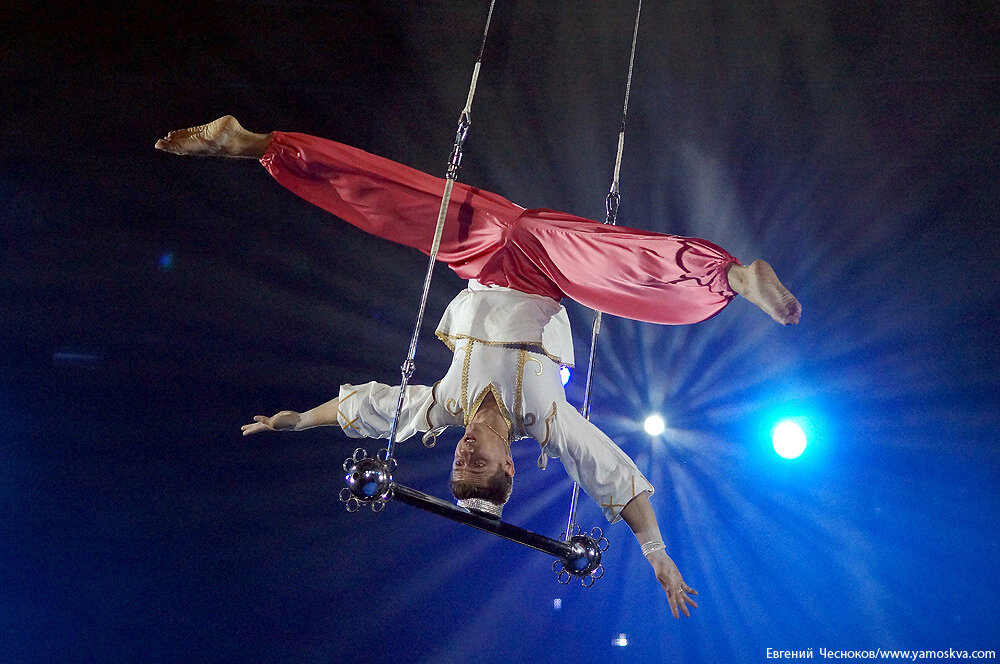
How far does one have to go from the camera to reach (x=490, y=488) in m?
2.39

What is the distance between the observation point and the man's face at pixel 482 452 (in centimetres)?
237

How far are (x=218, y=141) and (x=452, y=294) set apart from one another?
2.20 metres

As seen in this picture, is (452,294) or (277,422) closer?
(277,422)

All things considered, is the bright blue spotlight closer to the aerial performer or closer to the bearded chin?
the aerial performer

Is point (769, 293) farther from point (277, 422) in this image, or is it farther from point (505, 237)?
point (277, 422)

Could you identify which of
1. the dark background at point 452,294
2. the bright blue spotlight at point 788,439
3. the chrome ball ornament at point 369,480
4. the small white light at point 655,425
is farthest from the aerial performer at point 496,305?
the bright blue spotlight at point 788,439

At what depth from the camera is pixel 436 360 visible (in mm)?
4434

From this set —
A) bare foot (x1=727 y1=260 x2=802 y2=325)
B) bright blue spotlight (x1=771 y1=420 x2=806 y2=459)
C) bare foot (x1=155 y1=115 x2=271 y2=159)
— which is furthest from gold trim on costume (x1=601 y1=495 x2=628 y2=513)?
bright blue spotlight (x1=771 y1=420 x2=806 y2=459)

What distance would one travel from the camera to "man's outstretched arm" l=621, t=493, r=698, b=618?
2.30 m

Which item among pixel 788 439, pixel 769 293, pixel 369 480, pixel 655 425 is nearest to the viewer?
pixel 769 293

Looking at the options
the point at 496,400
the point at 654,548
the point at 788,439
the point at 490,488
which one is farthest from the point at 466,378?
the point at 788,439

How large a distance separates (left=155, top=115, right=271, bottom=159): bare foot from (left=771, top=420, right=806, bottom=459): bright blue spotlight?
3.06 meters

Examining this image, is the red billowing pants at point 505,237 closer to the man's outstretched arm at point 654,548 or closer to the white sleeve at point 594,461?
the white sleeve at point 594,461

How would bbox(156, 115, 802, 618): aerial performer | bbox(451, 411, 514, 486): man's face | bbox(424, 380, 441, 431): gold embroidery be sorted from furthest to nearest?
bbox(424, 380, 441, 431): gold embroidery → bbox(451, 411, 514, 486): man's face → bbox(156, 115, 802, 618): aerial performer
